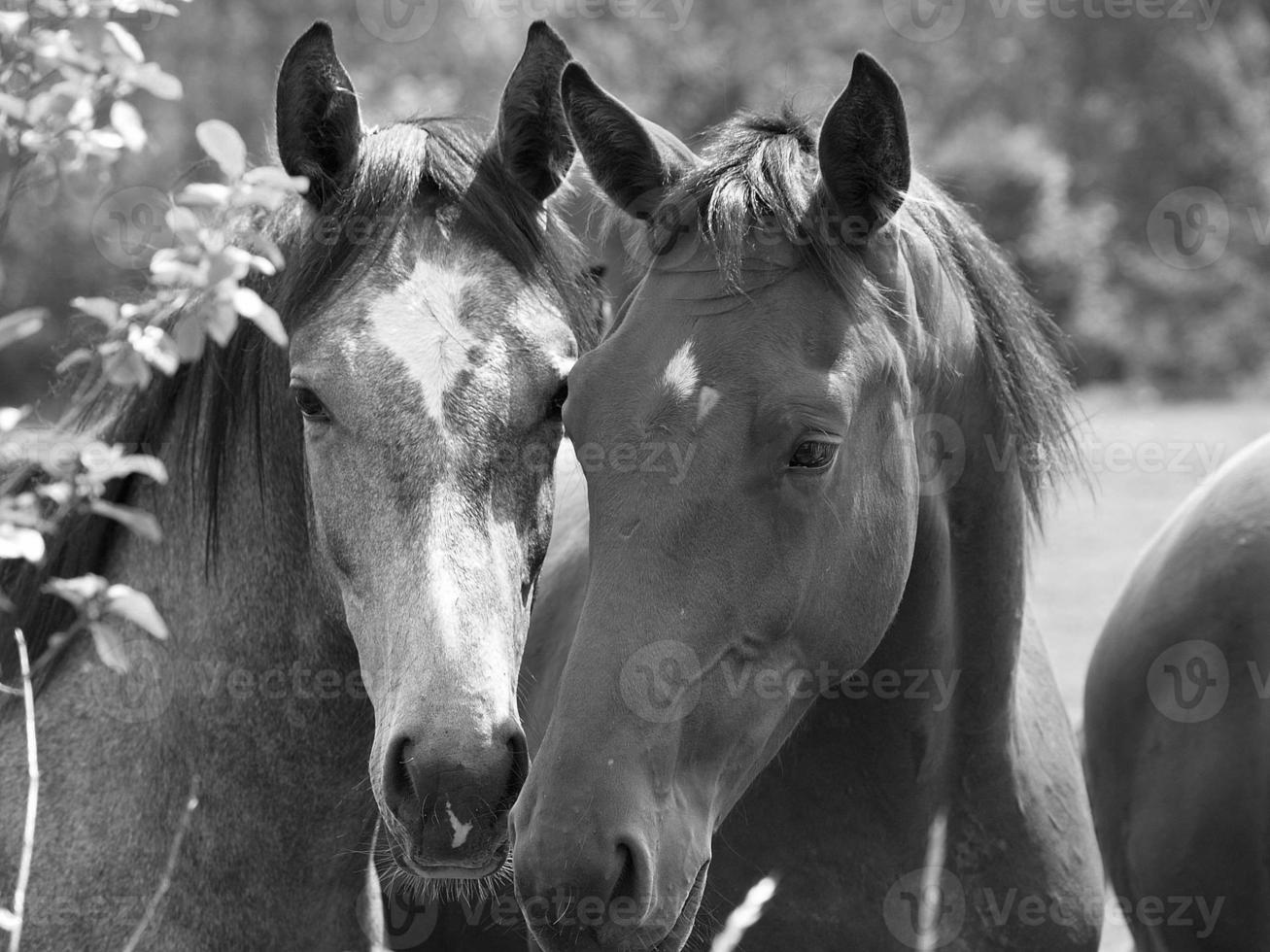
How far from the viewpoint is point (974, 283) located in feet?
10.4

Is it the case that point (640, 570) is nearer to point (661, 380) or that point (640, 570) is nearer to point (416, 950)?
point (661, 380)

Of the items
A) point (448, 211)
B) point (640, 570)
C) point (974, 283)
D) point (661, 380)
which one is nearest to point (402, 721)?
point (640, 570)

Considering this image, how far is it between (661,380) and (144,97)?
79.6 ft

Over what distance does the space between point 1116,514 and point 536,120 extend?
39.6 feet

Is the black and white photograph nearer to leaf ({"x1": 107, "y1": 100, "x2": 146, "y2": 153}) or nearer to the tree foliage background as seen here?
leaf ({"x1": 107, "y1": 100, "x2": 146, "y2": 153})

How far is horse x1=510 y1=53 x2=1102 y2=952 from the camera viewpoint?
8.27 ft

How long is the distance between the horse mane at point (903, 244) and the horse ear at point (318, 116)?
0.73m

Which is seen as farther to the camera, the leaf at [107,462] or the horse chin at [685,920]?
the horse chin at [685,920]

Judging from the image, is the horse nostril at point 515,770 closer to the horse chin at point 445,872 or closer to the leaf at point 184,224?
the horse chin at point 445,872

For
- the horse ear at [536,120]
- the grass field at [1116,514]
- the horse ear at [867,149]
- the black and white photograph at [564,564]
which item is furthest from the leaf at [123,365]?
the grass field at [1116,514]

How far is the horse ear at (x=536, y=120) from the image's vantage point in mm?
3160

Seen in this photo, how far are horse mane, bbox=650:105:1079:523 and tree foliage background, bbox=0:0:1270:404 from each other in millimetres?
13606

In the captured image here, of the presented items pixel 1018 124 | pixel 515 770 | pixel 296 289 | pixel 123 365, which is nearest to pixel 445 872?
pixel 515 770

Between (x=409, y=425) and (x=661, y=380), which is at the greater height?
(x=661, y=380)
